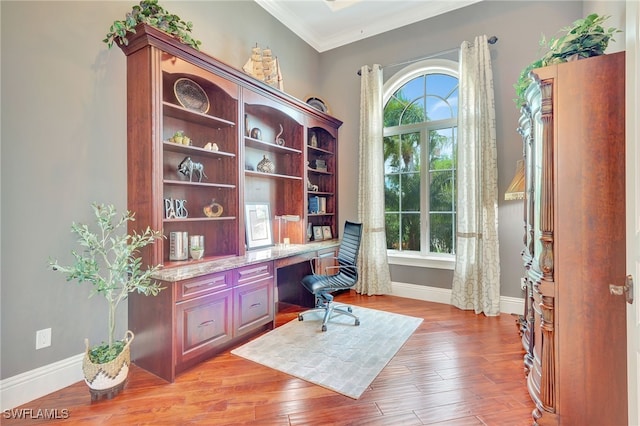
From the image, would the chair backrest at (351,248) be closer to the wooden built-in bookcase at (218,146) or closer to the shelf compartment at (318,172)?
the wooden built-in bookcase at (218,146)

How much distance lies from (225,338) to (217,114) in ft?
6.89

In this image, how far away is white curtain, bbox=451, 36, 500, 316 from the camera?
130 inches

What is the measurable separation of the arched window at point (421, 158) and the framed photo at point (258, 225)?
1.77 metres

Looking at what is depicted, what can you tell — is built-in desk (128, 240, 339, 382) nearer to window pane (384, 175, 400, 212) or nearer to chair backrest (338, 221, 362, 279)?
chair backrest (338, 221, 362, 279)

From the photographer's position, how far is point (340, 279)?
310cm

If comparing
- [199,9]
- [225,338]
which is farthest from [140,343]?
[199,9]

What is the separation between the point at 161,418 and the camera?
167cm

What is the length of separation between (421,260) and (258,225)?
2.19 m

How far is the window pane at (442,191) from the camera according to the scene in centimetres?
379

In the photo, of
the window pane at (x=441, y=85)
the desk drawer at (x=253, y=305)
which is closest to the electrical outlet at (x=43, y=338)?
the desk drawer at (x=253, y=305)

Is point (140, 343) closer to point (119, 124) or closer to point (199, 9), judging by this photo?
point (119, 124)

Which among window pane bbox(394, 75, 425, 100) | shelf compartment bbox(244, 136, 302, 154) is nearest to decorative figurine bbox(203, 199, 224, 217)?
shelf compartment bbox(244, 136, 302, 154)

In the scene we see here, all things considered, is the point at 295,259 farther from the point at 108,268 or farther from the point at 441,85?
the point at 441,85

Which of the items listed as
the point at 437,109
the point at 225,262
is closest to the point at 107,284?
the point at 225,262
